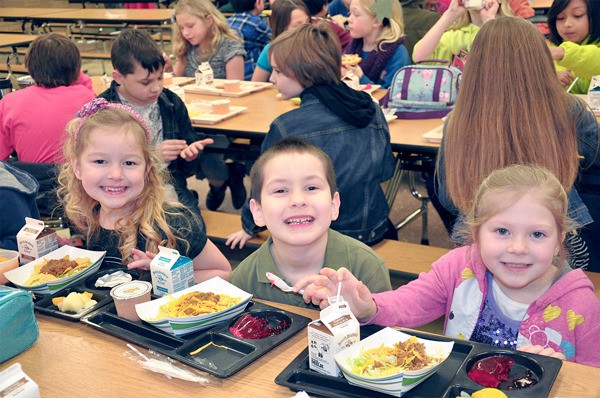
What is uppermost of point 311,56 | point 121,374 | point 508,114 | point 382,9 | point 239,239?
point 382,9

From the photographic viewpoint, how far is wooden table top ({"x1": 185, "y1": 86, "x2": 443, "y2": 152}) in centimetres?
355

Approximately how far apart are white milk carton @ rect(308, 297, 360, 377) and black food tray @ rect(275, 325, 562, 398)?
2cm

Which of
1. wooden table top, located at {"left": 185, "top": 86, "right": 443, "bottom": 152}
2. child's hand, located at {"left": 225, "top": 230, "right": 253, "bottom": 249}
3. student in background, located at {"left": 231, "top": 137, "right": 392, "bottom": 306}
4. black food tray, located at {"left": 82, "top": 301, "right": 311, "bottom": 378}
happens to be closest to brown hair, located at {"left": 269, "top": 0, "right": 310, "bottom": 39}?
wooden table top, located at {"left": 185, "top": 86, "right": 443, "bottom": 152}

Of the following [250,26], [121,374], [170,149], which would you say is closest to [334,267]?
[121,374]

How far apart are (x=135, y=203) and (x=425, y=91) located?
2.05 metres

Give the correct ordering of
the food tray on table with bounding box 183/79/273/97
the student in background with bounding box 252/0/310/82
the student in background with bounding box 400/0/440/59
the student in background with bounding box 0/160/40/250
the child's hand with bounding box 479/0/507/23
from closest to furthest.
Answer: the student in background with bounding box 0/160/40/250 → the child's hand with bounding box 479/0/507/23 → the food tray on table with bounding box 183/79/273/97 → the student in background with bounding box 252/0/310/82 → the student in background with bounding box 400/0/440/59

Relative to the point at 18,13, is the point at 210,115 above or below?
below

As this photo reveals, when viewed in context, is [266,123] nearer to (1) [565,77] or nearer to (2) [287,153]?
(1) [565,77]

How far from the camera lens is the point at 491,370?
1562mm

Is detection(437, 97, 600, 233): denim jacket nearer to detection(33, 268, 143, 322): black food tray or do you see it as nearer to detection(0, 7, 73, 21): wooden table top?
detection(33, 268, 143, 322): black food tray

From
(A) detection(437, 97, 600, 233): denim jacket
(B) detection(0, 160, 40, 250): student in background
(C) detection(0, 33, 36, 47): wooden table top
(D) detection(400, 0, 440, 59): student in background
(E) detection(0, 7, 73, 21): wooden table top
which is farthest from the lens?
(E) detection(0, 7, 73, 21): wooden table top

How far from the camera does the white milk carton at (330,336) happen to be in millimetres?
1542

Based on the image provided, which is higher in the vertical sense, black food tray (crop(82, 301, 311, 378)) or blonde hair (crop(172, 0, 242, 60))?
blonde hair (crop(172, 0, 242, 60))

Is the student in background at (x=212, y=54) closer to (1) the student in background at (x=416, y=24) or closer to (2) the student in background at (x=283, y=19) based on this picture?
(2) the student in background at (x=283, y=19)
